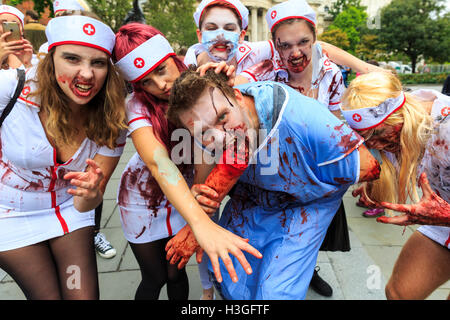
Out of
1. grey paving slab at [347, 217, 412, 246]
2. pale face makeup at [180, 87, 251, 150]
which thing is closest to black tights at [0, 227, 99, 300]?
pale face makeup at [180, 87, 251, 150]

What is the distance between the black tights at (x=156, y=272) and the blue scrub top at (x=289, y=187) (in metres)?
0.41

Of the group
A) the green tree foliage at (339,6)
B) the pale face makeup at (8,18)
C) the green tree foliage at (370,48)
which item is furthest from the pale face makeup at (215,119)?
the green tree foliage at (339,6)

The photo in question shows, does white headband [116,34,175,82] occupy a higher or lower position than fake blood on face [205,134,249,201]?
higher

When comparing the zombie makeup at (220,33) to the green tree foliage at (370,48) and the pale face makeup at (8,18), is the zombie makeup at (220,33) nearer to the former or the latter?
the pale face makeup at (8,18)

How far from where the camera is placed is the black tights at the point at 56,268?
1.68 metres

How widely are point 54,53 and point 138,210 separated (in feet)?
3.22

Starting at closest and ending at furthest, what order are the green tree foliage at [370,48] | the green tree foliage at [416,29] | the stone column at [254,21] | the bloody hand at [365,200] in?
the bloody hand at [365,200]
the green tree foliage at [416,29]
the green tree foliage at [370,48]
the stone column at [254,21]

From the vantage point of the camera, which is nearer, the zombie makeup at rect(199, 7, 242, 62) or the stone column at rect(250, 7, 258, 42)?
the zombie makeup at rect(199, 7, 242, 62)

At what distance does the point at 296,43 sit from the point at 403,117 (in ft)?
2.82

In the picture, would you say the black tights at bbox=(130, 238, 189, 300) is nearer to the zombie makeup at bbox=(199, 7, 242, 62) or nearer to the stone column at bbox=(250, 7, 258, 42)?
the zombie makeup at bbox=(199, 7, 242, 62)

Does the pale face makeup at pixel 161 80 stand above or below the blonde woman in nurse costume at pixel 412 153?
above

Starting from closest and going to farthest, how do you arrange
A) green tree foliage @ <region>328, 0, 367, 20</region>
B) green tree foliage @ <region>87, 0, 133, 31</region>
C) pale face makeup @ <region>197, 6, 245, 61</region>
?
pale face makeup @ <region>197, 6, 245, 61</region> → green tree foliage @ <region>87, 0, 133, 31</region> → green tree foliage @ <region>328, 0, 367, 20</region>

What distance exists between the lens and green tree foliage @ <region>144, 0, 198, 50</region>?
75.0 ft
